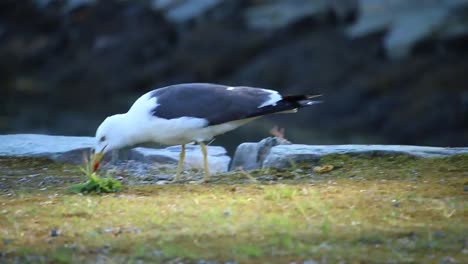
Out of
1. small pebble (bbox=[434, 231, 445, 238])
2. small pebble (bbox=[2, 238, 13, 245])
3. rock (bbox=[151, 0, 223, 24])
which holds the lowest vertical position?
small pebble (bbox=[434, 231, 445, 238])

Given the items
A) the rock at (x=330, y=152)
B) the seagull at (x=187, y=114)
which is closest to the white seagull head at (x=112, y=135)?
the seagull at (x=187, y=114)

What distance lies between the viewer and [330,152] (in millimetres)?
8188

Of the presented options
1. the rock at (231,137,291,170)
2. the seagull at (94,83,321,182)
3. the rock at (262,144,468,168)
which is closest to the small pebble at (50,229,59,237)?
the seagull at (94,83,321,182)

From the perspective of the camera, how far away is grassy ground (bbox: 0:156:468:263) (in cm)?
529

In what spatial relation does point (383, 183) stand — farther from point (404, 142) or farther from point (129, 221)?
point (404, 142)

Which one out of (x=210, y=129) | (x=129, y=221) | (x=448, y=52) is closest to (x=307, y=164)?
(x=210, y=129)

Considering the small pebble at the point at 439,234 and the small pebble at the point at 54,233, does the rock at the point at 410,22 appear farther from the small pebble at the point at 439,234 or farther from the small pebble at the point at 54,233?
the small pebble at the point at 54,233

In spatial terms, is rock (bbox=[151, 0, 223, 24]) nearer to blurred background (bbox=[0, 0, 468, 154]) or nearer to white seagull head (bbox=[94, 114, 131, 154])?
blurred background (bbox=[0, 0, 468, 154])

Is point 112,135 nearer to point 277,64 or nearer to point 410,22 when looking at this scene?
point 410,22

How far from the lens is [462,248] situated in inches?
209

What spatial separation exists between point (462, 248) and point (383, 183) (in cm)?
183

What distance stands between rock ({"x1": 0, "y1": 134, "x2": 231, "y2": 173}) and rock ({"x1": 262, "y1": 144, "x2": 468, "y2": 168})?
0.76 meters

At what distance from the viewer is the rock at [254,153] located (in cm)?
859

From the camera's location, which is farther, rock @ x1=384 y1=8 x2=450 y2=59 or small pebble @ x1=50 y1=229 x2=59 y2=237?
rock @ x1=384 y1=8 x2=450 y2=59
